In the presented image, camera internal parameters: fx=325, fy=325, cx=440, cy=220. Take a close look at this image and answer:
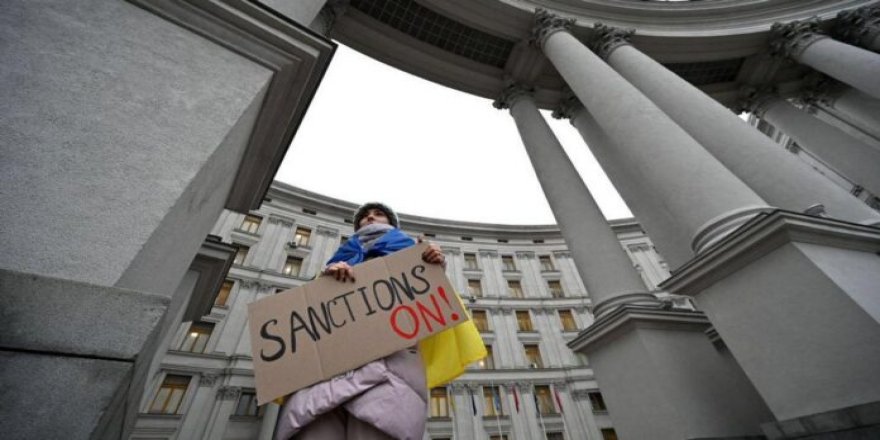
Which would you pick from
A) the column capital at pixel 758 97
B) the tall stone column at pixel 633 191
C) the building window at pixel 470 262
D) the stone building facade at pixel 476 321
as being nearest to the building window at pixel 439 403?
Answer: the stone building facade at pixel 476 321

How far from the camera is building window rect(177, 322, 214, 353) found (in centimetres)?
1519

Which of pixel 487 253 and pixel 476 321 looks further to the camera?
pixel 487 253

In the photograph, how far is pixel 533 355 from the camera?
2077 cm

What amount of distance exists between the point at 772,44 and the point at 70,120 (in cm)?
1507

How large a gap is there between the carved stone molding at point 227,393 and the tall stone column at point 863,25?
25.3m

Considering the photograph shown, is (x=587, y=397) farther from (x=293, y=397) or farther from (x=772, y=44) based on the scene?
(x=293, y=397)

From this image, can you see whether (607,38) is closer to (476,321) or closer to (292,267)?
(476,321)

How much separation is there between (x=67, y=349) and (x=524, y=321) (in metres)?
23.6

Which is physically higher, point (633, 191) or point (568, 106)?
point (568, 106)

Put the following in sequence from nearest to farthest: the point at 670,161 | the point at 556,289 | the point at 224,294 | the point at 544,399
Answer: the point at 670,161 → the point at 224,294 → the point at 544,399 → the point at 556,289

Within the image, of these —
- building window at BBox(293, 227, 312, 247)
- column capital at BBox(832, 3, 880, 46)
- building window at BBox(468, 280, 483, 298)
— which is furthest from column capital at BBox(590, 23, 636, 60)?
building window at BBox(293, 227, 312, 247)

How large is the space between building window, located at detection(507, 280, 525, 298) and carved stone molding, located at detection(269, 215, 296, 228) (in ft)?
52.9

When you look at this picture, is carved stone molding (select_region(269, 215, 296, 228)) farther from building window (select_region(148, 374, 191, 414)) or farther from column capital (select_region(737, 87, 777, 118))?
column capital (select_region(737, 87, 777, 118))

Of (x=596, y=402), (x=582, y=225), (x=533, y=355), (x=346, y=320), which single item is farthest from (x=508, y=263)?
(x=346, y=320)
